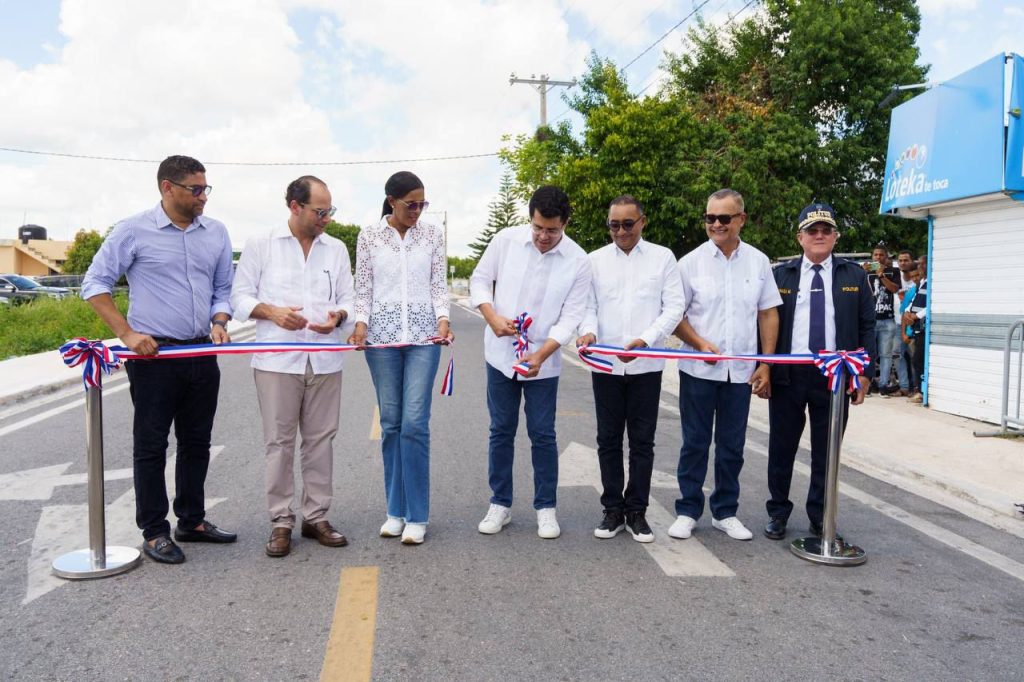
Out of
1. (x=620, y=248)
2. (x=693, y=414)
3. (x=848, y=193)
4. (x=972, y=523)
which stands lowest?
(x=972, y=523)

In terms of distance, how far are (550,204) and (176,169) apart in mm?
2016

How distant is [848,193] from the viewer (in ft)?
84.3

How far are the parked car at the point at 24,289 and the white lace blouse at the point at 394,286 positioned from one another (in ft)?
94.1

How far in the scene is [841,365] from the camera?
4.65m

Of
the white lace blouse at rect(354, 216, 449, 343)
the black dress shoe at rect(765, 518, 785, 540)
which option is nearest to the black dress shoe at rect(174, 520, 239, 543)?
the white lace blouse at rect(354, 216, 449, 343)

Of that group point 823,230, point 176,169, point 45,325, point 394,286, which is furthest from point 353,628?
point 45,325

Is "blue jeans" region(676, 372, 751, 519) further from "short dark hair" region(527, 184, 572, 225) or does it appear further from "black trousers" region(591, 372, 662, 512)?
"short dark hair" region(527, 184, 572, 225)

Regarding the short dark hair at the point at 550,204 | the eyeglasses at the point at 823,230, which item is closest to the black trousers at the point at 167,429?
the short dark hair at the point at 550,204

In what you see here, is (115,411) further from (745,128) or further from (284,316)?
(745,128)

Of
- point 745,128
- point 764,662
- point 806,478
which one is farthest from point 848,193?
point 764,662

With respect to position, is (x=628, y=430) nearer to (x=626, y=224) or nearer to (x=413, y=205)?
(x=626, y=224)

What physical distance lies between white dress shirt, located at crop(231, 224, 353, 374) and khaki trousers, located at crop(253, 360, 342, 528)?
70mm

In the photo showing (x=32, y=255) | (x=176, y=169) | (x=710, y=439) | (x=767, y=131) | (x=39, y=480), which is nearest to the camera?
(x=176, y=169)

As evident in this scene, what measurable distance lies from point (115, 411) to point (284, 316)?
6032 millimetres
